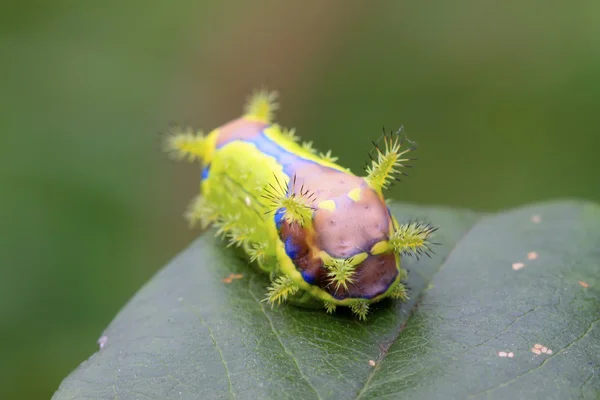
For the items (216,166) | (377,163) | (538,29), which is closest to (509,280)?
(377,163)

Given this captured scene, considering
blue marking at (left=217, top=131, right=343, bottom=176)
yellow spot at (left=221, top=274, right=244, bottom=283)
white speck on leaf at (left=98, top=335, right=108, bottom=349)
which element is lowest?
white speck on leaf at (left=98, top=335, right=108, bottom=349)

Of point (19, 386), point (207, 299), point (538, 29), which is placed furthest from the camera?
point (538, 29)

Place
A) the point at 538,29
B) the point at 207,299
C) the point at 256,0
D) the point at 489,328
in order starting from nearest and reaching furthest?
the point at 489,328, the point at 207,299, the point at 538,29, the point at 256,0

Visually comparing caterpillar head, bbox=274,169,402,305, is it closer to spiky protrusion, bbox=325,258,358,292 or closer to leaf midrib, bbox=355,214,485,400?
spiky protrusion, bbox=325,258,358,292

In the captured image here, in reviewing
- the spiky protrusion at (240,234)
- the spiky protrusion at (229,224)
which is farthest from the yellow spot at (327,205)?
the spiky protrusion at (229,224)

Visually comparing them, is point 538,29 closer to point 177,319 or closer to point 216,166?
point 216,166

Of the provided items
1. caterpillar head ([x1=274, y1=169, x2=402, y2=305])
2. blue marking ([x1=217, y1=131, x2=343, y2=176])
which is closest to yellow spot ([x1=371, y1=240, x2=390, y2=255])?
caterpillar head ([x1=274, y1=169, x2=402, y2=305])

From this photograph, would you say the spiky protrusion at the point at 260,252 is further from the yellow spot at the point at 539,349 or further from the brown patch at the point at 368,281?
the yellow spot at the point at 539,349
